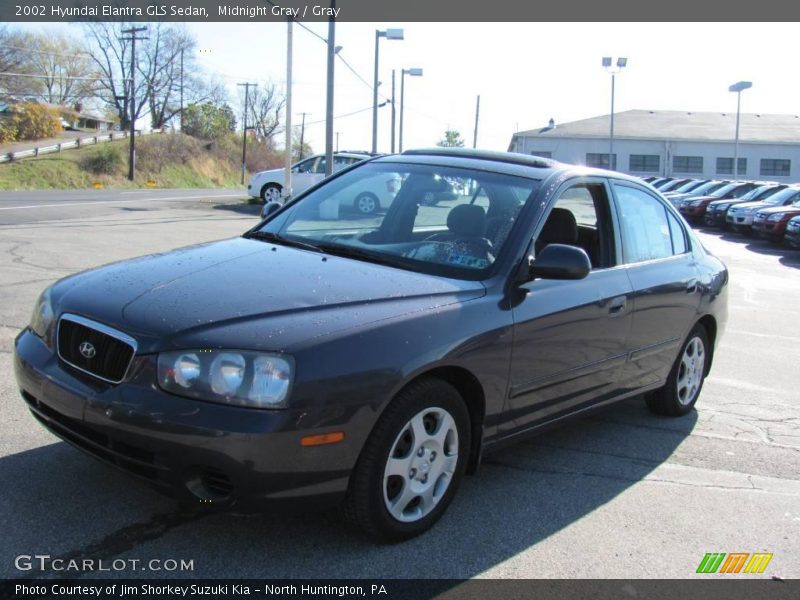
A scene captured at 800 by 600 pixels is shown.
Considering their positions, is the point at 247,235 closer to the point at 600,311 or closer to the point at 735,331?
the point at 600,311

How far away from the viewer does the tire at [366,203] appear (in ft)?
14.4

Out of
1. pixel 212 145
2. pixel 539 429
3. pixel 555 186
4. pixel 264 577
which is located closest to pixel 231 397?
pixel 264 577

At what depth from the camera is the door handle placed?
14.2 ft

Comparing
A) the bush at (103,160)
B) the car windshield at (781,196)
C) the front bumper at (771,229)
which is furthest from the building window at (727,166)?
the bush at (103,160)

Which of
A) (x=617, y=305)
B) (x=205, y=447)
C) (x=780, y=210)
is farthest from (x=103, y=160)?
(x=205, y=447)

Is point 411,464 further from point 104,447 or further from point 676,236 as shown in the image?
point 676,236

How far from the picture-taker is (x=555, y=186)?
4.18 meters

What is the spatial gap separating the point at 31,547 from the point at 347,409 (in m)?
1.35

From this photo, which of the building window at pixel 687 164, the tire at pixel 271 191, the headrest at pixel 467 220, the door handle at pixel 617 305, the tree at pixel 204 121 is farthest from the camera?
the tree at pixel 204 121

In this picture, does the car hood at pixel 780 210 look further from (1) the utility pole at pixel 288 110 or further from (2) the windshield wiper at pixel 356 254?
(2) the windshield wiper at pixel 356 254

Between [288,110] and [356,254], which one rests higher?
[288,110]

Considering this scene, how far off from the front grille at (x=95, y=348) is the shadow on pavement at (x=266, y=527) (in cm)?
61

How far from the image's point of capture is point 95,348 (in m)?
3.08

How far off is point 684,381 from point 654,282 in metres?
1.05
